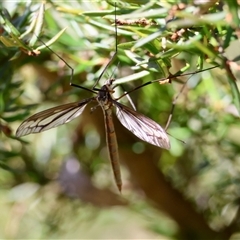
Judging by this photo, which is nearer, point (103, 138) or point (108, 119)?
point (108, 119)

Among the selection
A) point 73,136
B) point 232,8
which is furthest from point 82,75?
point 232,8

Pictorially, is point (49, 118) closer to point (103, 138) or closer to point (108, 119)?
point (108, 119)

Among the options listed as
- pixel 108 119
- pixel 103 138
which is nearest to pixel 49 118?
pixel 108 119
